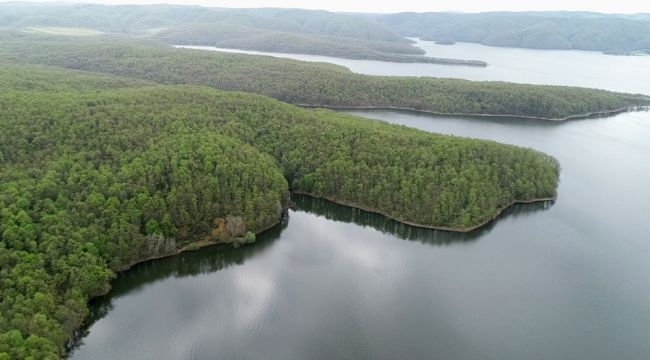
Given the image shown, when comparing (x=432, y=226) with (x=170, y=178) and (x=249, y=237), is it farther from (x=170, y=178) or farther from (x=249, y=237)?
(x=170, y=178)

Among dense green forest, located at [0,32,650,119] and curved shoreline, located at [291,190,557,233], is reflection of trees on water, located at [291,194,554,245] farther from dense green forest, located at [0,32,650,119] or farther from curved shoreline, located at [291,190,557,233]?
dense green forest, located at [0,32,650,119]

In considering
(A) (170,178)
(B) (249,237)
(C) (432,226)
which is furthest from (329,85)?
(B) (249,237)

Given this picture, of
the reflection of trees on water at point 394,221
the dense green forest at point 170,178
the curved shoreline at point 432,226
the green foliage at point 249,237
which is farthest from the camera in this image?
the curved shoreline at point 432,226

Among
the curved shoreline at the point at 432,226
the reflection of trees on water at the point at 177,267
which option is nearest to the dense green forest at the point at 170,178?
the curved shoreline at the point at 432,226

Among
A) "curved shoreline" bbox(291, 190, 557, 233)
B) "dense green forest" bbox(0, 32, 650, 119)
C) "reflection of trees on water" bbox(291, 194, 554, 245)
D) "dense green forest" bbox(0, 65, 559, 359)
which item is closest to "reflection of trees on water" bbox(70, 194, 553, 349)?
"reflection of trees on water" bbox(291, 194, 554, 245)

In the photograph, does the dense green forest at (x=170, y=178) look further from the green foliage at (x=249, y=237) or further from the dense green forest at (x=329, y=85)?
the dense green forest at (x=329, y=85)
